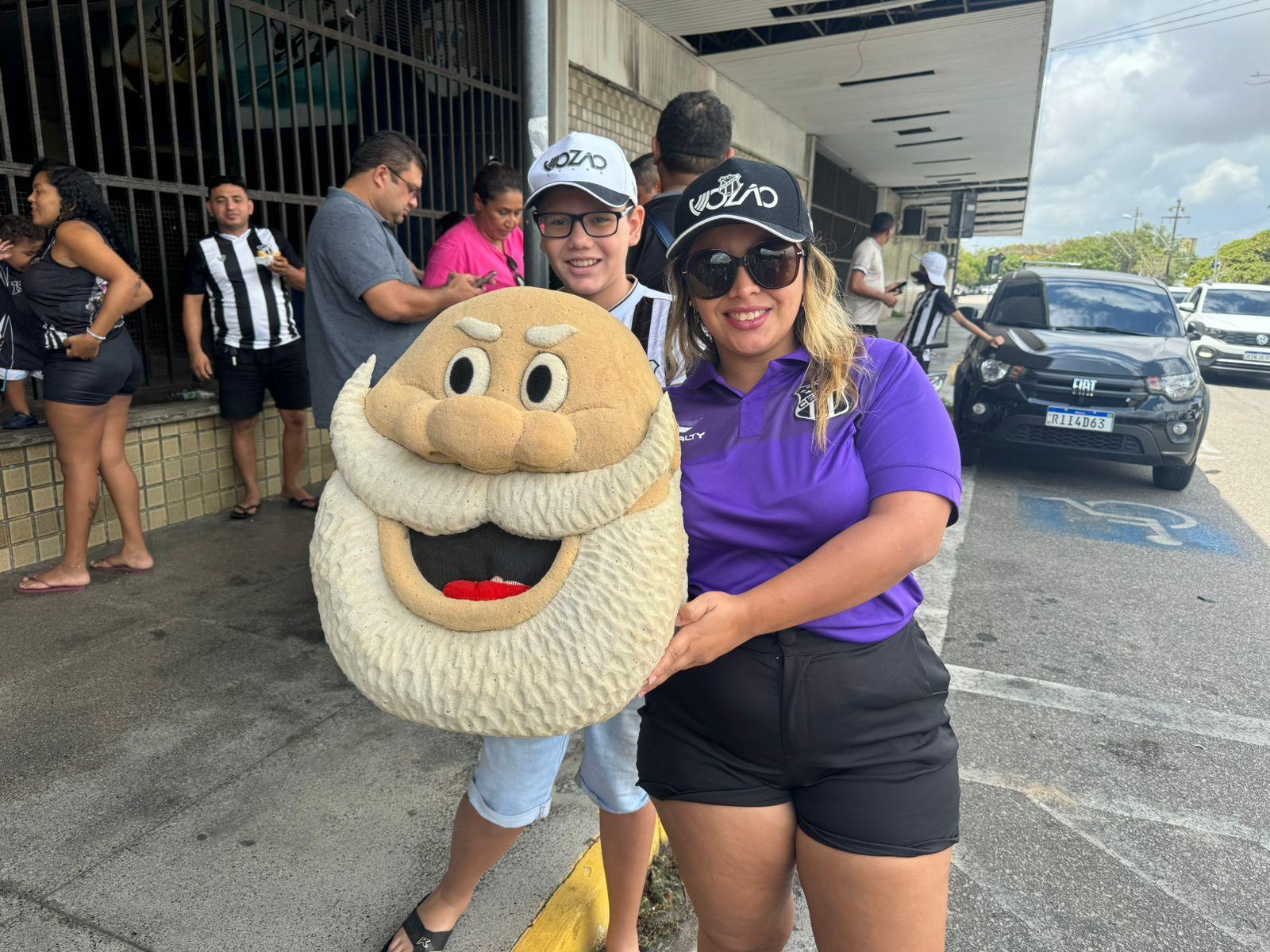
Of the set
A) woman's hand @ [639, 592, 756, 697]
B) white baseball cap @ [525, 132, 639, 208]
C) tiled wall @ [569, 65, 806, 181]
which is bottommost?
woman's hand @ [639, 592, 756, 697]

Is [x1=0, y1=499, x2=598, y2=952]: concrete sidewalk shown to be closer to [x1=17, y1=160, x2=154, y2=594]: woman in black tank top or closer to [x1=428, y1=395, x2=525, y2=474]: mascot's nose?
[x1=17, y1=160, x2=154, y2=594]: woman in black tank top

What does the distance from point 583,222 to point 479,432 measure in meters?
0.93

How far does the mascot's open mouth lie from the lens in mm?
1218

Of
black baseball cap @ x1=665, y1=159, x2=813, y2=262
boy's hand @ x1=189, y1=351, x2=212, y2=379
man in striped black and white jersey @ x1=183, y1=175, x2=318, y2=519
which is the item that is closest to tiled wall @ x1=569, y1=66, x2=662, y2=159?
man in striped black and white jersey @ x1=183, y1=175, x2=318, y2=519

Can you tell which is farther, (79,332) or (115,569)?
(115,569)

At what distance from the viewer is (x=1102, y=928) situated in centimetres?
217

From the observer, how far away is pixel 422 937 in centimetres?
192

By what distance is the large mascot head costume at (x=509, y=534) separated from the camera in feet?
3.81

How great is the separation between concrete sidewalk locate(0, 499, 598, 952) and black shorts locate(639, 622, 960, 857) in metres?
0.96

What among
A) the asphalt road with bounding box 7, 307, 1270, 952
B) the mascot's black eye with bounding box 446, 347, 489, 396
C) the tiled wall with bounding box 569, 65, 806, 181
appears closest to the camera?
the mascot's black eye with bounding box 446, 347, 489, 396

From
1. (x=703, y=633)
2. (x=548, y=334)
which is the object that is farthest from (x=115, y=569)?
(x=703, y=633)

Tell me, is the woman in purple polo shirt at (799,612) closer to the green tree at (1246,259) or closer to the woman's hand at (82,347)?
the woman's hand at (82,347)

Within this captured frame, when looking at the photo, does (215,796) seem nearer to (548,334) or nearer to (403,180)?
(548,334)

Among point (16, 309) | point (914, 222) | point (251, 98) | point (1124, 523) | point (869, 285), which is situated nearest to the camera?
point (16, 309)
